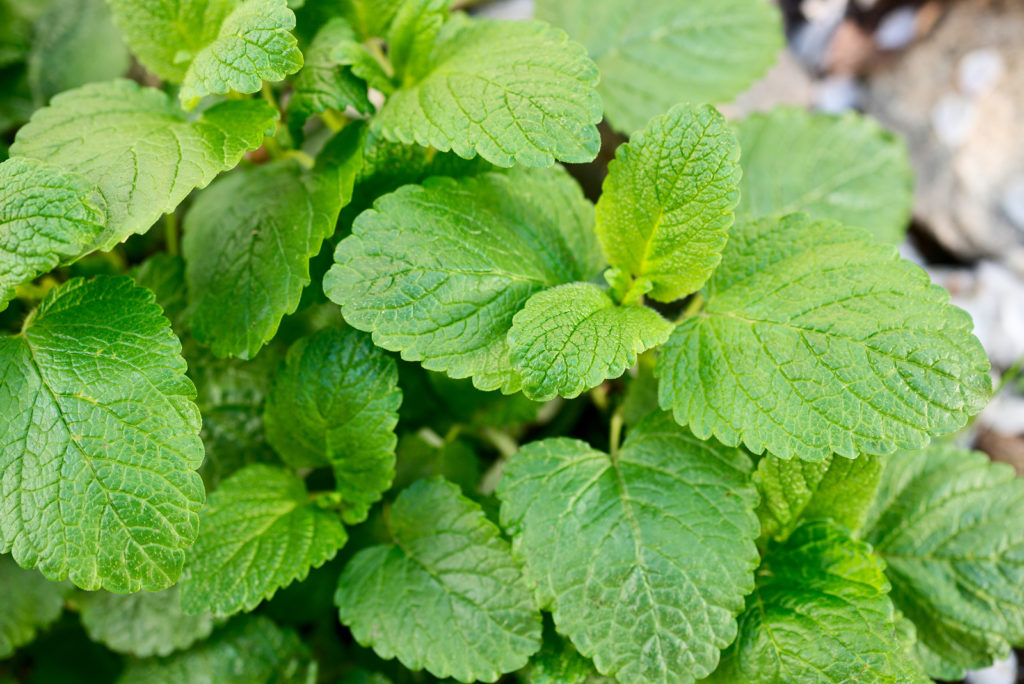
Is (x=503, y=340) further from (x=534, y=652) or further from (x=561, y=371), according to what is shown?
(x=534, y=652)

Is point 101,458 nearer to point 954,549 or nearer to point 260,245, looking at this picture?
point 260,245

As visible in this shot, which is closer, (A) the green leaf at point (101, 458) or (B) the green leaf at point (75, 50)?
(A) the green leaf at point (101, 458)

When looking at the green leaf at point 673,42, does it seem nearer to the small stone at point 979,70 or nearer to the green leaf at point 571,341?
the green leaf at point 571,341

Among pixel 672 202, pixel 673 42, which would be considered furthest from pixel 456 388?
pixel 673 42

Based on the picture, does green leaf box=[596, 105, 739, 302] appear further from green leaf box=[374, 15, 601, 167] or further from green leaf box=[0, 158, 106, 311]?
green leaf box=[0, 158, 106, 311]

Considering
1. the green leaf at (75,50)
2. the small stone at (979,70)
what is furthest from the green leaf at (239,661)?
the small stone at (979,70)

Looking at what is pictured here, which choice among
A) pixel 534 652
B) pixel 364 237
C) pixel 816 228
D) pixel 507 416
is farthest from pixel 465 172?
pixel 534 652

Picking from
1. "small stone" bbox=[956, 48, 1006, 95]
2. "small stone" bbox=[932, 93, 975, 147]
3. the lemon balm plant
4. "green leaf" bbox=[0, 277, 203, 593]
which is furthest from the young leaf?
"small stone" bbox=[956, 48, 1006, 95]
